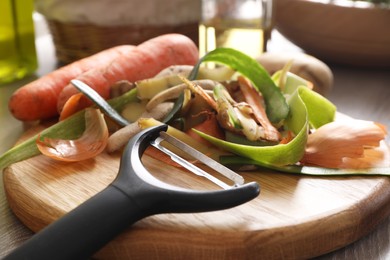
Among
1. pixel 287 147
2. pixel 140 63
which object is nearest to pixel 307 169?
pixel 287 147

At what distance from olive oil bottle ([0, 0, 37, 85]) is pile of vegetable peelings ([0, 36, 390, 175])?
1.54 ft

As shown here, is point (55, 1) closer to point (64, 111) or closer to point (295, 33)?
point (64, 111)

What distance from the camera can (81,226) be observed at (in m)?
0.62

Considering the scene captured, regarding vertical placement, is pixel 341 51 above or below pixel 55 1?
below

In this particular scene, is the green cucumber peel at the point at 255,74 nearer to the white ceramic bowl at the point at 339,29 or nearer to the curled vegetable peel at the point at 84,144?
the curled vegetable peel at the point at 84,144

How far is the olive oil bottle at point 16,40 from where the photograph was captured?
4.51 feet

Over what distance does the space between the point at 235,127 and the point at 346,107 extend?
0.51 metres

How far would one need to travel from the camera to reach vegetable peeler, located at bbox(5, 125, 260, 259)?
1.97ft

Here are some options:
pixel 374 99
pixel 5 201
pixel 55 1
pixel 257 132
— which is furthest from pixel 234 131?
pixel 55 1

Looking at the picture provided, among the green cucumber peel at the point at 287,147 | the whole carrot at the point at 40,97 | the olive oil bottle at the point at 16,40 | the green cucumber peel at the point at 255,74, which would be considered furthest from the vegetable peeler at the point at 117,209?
the olive oil bottle at the point at 16,40

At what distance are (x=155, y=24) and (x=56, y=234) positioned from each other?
35.4 inches

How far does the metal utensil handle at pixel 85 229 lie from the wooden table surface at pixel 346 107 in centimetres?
15

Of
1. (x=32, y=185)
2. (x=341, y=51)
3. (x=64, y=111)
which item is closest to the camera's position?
(x=32, y=185)

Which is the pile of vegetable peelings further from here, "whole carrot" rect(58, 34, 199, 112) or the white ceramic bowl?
the white ceramic bowl
